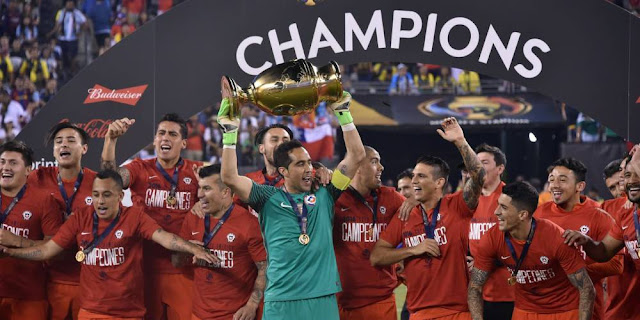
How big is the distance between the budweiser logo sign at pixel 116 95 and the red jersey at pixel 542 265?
342 centimetres

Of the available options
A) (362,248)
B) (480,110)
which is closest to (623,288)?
(362,248)

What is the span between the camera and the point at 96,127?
7832mm

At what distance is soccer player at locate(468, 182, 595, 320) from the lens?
6.25m

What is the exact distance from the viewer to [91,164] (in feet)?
26.1

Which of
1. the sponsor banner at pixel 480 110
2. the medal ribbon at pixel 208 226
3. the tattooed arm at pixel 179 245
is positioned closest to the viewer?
the tattooed arm at pixel 179 245

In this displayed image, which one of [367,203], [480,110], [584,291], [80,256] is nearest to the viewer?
[584,291]

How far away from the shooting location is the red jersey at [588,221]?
684 cm

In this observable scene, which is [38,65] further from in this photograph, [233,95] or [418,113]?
[233,95]

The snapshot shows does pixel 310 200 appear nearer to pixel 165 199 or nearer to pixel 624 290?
pixel 165 199

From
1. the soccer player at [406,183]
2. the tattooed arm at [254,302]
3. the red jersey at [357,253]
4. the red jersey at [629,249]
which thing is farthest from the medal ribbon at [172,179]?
the red jersey at [629,249]

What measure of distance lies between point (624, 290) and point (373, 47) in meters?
2.95

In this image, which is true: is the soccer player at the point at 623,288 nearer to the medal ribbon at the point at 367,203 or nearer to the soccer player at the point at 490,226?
the soccer player at the point at 490,226

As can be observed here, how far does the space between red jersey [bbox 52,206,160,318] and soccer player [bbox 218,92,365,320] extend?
1533 mm

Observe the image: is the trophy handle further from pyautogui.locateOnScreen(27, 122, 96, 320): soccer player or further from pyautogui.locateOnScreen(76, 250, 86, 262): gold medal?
pyautogui.locateOnScreen(27, 122, 96, 320): soccer player
